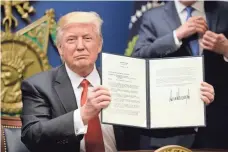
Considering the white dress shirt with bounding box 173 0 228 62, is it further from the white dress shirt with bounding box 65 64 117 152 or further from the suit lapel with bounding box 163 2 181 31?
the white dress shirt with bounding box 65 64 117 152

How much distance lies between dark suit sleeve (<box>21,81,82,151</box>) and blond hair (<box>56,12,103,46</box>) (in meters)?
0.38

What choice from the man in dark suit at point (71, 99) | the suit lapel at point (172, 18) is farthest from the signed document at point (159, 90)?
the suit lapel at point (172, 18)

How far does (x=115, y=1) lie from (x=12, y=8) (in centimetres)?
68

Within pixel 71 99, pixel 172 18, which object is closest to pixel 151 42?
pixel 172 18

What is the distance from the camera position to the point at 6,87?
2918 mm

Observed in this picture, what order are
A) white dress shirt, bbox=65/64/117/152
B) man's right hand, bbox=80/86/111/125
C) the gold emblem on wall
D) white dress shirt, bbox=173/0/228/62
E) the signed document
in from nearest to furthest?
man's right hand, bbox=80/86/111/125, the signed document, white dress shirt, bbox=65/64/117/152, the gold emblem on wall, white dress shirt, bbox=173/0/228/62

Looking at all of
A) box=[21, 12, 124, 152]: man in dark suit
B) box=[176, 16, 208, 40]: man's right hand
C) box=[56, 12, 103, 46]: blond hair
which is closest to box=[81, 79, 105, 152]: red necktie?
box=[21, 12, 124, 152]: man in dark suit

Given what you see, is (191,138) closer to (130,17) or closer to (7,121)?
(130,17)

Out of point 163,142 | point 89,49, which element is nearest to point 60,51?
point 89,49

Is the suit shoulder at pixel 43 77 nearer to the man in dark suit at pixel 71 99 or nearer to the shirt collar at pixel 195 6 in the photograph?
the man in dark suit at pixel 71 99

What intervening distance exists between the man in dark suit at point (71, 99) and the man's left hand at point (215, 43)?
26.9 inches

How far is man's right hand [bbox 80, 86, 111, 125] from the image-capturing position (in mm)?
2512

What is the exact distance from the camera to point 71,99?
2.75 meters

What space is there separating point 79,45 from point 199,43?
2.65 ft
